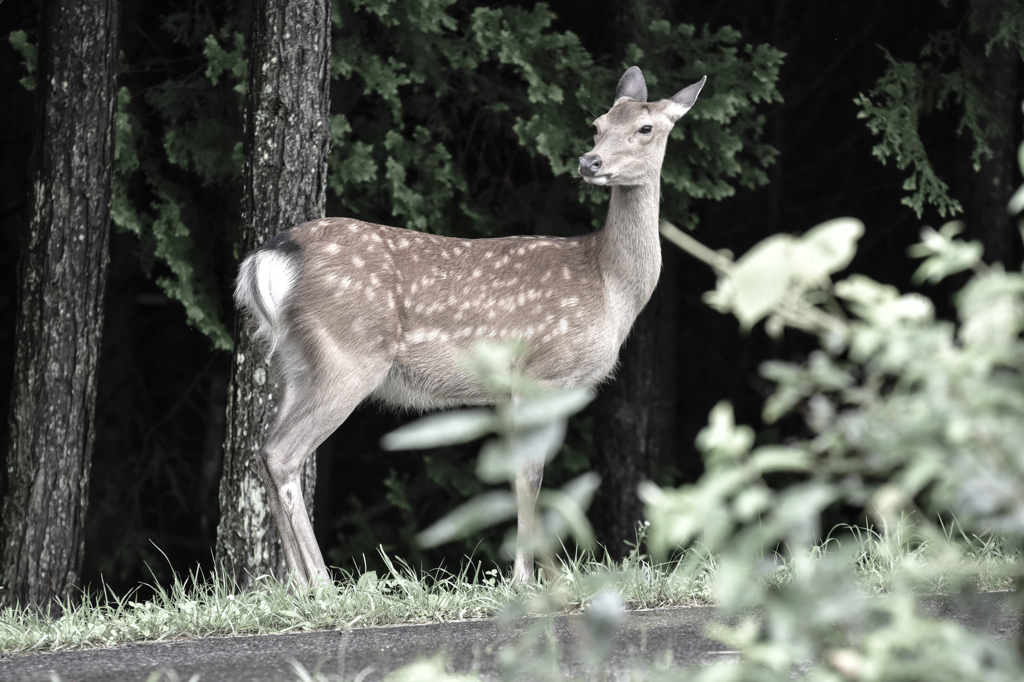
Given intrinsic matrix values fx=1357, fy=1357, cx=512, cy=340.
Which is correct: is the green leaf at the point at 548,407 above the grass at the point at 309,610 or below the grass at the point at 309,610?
above

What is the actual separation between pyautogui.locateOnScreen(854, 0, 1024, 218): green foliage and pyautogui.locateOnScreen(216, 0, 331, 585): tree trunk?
315 centimetres

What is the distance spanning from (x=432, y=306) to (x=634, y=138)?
1.26 metres

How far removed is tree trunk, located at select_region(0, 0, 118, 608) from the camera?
275 inches

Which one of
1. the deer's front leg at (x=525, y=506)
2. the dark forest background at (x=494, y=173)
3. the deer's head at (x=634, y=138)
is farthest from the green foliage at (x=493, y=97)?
the deer's front leg at (x=525, y=506)

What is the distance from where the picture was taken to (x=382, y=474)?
1259 centimetres

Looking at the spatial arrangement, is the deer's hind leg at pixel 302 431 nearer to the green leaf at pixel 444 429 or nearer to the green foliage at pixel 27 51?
the green foliage at pixel 27 51

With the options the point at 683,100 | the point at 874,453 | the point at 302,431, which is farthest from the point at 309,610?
the point at 874,453

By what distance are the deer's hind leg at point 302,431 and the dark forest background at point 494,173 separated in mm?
831

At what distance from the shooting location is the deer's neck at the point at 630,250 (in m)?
6.52

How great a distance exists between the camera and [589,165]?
610 cm

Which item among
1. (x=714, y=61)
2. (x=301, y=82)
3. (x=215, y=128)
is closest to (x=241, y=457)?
(x=301, y=82)

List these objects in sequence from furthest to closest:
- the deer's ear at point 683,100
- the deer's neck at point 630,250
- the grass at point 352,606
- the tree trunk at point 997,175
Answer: the tree trunk at point 997,175 → the deer's ear at point 683,100 → the deer's neck at point 630,250 → the grass at point 352,606

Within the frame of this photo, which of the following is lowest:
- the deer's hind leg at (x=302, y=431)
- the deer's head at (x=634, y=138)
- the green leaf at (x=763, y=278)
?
the deer's hind leg at (x=302, y=431)

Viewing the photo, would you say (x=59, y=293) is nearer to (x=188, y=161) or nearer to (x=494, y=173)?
(x=188, y=161)
